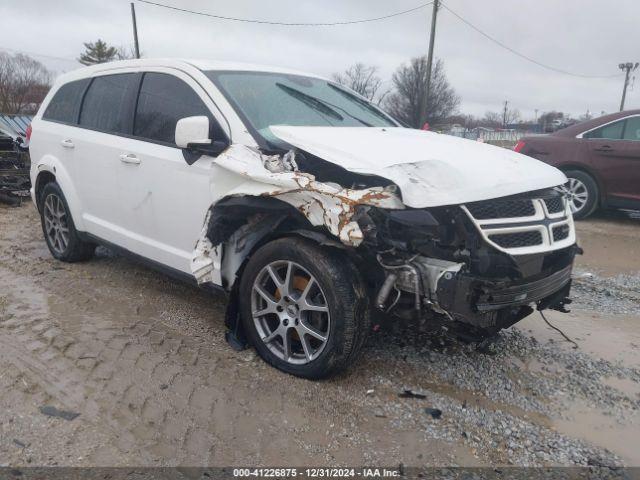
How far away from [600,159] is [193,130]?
6.86 m

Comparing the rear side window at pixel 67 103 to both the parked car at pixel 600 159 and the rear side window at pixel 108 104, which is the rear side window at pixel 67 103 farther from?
the parked car at pixel 600 159

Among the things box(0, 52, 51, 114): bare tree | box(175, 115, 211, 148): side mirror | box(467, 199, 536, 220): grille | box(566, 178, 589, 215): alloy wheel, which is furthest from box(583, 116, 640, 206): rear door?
box(0, 52, 51, 114): bare tree

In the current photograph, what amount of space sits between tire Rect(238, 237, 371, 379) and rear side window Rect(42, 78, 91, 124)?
9.13 ft

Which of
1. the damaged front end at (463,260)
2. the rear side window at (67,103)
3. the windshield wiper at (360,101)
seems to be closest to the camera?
the damaged front end at (463,260)

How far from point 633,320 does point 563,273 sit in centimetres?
180

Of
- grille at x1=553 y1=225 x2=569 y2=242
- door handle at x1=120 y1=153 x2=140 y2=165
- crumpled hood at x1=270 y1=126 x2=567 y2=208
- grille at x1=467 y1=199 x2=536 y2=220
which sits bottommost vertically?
grille at x1=553 y1=225 x2=569 y2=242

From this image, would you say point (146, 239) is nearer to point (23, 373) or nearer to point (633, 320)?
point (23, 373)

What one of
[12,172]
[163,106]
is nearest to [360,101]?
[163,106]

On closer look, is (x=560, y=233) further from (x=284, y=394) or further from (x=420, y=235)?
(x=284, y=394)

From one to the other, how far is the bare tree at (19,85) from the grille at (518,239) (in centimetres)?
4005

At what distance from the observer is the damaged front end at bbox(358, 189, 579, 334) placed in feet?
8.48

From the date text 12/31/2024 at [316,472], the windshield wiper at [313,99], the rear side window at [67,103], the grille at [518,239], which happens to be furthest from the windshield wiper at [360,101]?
the date text 12/31/2024 at [316,472]

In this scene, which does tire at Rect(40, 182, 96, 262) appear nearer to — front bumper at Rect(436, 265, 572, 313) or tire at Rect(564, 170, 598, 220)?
front bumper at Rect(436, 265, 572, 313)

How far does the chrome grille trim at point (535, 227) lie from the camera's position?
2.63 m
